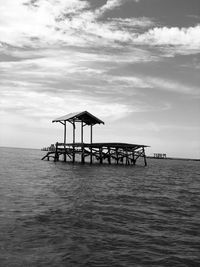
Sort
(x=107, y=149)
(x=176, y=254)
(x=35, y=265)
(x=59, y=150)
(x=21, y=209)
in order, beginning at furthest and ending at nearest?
(x=59, y=150)
(x=107, y=149)
(x=21, y=209)
(x=176, y=254)
(x=35, y=265)

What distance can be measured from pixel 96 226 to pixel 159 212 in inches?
138

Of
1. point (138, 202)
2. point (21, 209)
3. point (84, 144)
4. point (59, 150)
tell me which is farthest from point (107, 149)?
point (21, 209)

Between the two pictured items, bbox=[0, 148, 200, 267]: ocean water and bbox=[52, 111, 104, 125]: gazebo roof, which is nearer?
bbox=[0, 148, 200, 267]: ocean water

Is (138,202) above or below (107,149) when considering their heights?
below

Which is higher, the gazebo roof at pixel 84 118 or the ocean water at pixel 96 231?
the gazebo roof at pixel 84 118

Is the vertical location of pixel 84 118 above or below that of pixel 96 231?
above

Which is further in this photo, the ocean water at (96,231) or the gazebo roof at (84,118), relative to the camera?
the gazebo roof at (84,118)

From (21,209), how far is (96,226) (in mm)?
3438

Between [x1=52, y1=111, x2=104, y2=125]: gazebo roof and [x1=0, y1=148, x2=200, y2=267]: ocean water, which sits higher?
[x1=52, y1=111, x2=104, y2=125]: gazebo roof

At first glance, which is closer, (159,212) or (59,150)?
(159,212)

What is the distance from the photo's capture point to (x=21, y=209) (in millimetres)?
11672

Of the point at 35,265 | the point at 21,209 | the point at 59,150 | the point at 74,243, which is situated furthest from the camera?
the point at 59,150

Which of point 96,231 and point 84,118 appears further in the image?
point 84,118

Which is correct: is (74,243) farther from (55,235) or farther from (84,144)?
(84,144)
